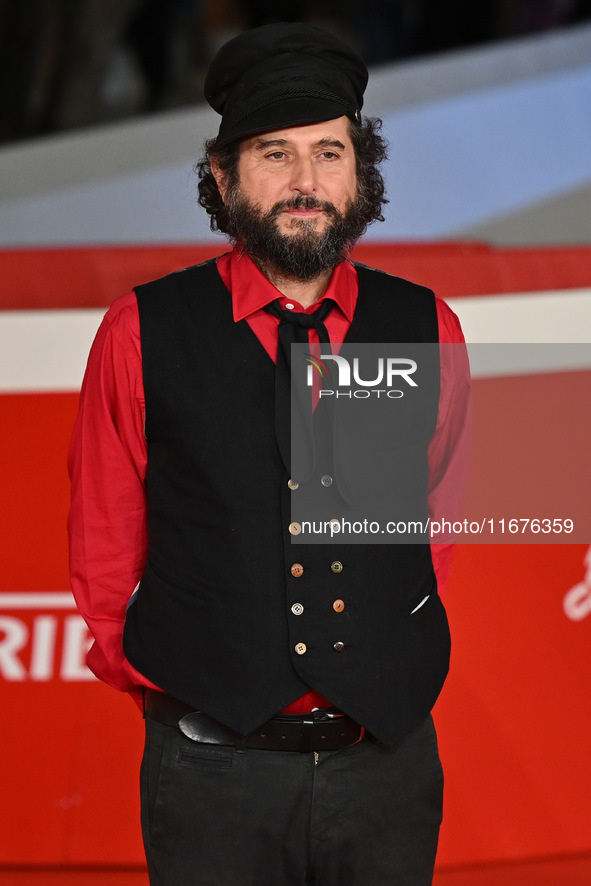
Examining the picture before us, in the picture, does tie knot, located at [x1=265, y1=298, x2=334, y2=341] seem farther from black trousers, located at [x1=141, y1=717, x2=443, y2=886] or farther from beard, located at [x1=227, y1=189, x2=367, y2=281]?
black trousers, located at [x1=141, y1=717, x2=443, y2=886]

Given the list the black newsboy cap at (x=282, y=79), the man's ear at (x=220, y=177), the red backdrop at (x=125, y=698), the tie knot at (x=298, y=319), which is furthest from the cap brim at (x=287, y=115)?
the red backdrop at (x=125, y=698)

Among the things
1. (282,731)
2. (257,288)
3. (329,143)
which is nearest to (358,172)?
(329,143)

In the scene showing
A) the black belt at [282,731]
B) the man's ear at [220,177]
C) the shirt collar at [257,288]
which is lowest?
the black belt at [282,731]

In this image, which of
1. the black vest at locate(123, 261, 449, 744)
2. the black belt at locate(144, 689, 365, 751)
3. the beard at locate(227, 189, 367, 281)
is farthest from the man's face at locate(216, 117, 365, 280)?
the black belt at locate(144, 689, 365, 751)

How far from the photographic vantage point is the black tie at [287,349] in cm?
131

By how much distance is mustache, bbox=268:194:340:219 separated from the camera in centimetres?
134

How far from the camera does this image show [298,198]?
135 centimetres

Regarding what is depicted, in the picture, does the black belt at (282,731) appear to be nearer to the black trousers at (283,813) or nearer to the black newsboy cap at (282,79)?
the black trousers at (283,813)

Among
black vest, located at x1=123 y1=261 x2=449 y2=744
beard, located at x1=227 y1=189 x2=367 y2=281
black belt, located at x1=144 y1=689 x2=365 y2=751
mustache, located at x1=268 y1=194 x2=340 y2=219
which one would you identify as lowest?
black belt, located at x1=144 y1=689 x2=365 y2=751

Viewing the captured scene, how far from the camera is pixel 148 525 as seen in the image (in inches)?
53.2

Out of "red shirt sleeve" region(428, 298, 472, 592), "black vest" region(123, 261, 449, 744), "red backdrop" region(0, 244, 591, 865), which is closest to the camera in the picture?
"black vest" region(123, 261, 449, 744)

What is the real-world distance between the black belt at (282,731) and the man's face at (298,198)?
575mm

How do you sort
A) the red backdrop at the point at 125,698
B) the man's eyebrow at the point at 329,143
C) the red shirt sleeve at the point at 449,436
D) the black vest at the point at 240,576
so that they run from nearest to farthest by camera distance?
the black vest at the point at 240,576 → the man's eyebrow at the point at 329,143 → the red shirt sleeve at the point at 449,436 → the red backdrop at the point at 125,698

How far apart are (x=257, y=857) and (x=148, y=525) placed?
437mm
